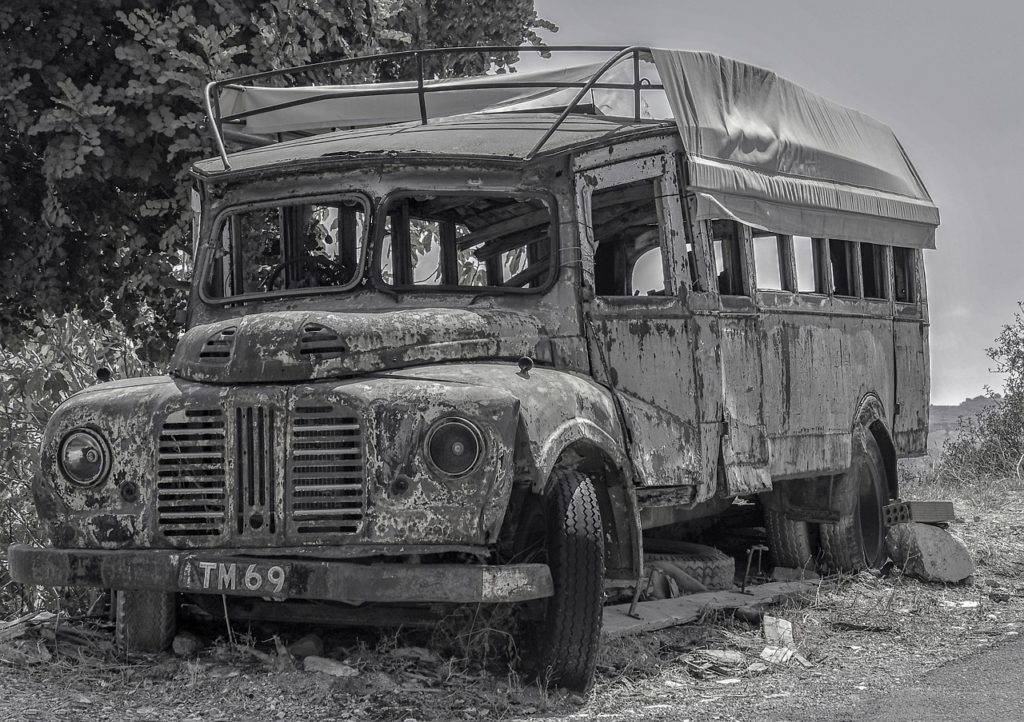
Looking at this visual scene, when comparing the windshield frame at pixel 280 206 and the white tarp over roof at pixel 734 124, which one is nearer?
the windshield frame at pixel 280 206

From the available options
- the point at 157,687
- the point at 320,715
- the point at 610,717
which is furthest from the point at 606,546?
the point at 157,687

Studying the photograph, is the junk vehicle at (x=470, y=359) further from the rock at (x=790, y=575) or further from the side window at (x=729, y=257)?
the rock at (x=790, y=575)

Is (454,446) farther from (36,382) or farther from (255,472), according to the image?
(36,382)

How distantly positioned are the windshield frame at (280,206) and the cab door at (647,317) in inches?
39.7

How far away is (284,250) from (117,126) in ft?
9.38

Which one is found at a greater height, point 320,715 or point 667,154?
point 667,154

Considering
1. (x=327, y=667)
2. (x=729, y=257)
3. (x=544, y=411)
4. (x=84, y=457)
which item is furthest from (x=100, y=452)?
(x=729, y=257)

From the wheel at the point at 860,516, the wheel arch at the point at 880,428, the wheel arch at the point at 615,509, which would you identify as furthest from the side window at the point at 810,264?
the wheel arch at the point at 615,509

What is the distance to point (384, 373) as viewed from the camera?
19.2 feet

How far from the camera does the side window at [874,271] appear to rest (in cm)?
1028

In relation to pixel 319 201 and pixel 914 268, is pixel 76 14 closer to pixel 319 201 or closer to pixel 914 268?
pixel 319 201

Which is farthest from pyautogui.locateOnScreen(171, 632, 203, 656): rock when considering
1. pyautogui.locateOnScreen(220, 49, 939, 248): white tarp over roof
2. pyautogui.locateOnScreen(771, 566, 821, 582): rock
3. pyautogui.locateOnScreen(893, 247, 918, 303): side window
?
pyautogui.locateOnScreen(893, 247, 918, 303): side window

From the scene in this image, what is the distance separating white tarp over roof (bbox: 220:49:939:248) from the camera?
24.0ft

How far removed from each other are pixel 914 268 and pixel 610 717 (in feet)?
21.1
